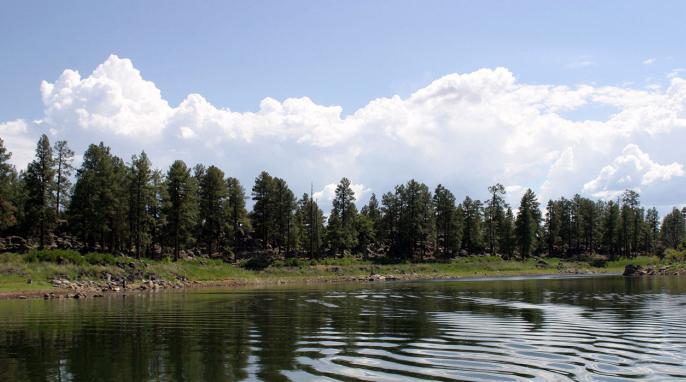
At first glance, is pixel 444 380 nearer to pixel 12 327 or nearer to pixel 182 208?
pixel 12 327

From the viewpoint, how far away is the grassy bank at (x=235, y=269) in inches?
2205

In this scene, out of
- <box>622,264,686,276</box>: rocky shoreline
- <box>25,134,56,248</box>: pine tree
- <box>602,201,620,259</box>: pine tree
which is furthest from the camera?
<box>602,201,620,259</box>: pine tree

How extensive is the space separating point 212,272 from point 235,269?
20.9 feet

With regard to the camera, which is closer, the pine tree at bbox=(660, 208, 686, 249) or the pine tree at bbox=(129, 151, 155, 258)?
the pine tree at bbox=(129, 151, 155, 258)

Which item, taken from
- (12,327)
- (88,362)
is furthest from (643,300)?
(12,327)

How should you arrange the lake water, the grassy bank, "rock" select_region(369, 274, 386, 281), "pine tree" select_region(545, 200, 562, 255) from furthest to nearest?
"pine tree" select_region(545, 200, 562, 255)
"rock" select_region(369, 274, 386, 281)
the grassy bank
the lake water

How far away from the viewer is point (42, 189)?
2911 inches

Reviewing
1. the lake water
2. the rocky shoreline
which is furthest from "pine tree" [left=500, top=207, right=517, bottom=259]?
the lake water

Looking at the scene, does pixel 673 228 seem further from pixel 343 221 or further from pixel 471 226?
pixel 343 221

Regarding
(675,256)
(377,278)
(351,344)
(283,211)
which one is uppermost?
(283,211)

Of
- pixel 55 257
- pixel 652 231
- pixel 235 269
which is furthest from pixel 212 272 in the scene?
pixel 652 231

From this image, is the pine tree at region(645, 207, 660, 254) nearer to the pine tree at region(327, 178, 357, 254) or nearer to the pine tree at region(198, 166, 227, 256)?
the pine tree at region(327, 178, 357, 254)

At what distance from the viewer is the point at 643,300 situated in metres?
38.2

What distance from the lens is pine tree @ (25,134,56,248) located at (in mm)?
72750
